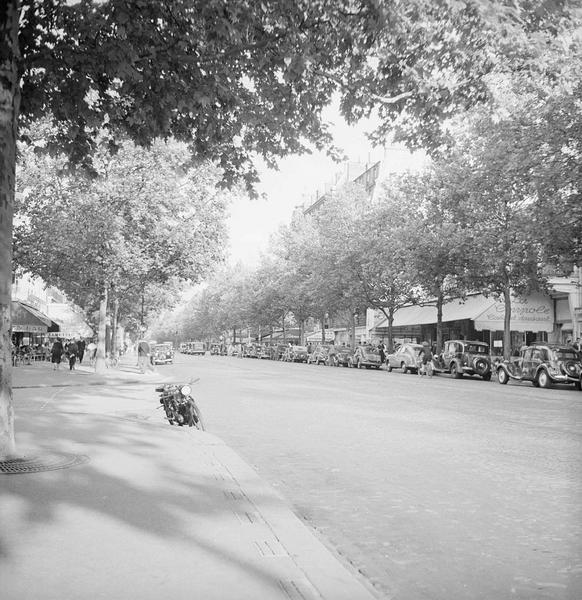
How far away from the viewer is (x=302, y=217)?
68562mm

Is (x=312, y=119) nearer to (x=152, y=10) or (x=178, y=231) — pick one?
(x=152, y=10)

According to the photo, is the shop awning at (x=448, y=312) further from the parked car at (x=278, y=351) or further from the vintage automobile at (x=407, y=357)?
the parked car at (x=278, y=351)

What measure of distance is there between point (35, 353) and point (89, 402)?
33853 mm

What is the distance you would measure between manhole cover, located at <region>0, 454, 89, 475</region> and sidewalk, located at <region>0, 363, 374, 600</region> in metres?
0.05

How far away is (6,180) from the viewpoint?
697 centimetres

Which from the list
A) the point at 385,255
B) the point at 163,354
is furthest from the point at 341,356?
the point at 163,354

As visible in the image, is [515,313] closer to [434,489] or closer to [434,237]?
[434,237]

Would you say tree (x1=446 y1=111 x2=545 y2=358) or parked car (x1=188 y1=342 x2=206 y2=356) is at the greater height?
tree (x1=446 y1=111 x2=545 y2=358)

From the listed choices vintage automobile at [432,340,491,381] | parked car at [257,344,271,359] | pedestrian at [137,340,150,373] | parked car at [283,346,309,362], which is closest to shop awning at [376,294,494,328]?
vintage automobile at [432,340,491,381]

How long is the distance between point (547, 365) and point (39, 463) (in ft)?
73.6

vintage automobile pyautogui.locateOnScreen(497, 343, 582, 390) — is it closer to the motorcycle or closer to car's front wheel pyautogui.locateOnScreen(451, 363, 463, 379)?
car's front wheel pyautogui.locateOnScreen(451, 363, 463, 379)

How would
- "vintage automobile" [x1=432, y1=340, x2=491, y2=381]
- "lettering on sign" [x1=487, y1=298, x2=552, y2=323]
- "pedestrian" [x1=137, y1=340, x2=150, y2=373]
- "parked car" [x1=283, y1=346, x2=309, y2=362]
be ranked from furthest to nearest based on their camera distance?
1. "parked car" [x1=283, y1=346, x2=309, y2=362]
2. "lettering on sign" [x1=487, y1=298, x2=552, y2=323]
3. "vintage automobile" [x1=432, y1=340, x2=491, y2=381]
4. "pedestrian" [x1=137, y1=340, x2=150, y2=373]

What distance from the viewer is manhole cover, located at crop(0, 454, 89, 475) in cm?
634

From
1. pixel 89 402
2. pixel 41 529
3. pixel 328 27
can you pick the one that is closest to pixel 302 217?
pixel 89 402
